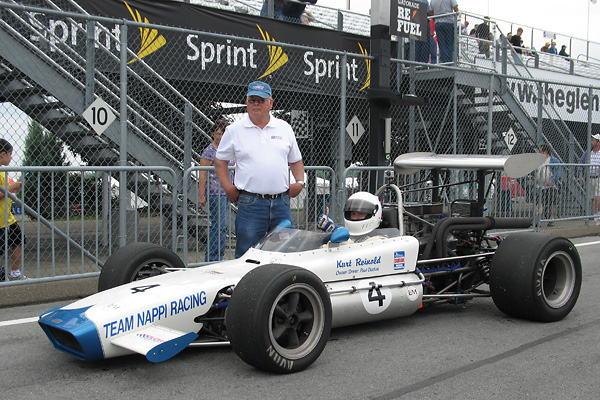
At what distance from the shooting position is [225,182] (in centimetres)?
558

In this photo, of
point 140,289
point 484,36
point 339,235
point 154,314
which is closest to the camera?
point 154,314

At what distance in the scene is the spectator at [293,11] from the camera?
1152 cm

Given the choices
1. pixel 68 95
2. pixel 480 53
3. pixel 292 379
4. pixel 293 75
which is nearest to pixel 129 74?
pixel 68 95

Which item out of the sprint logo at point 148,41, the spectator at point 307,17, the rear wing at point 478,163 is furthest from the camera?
the spectator at point 307,17

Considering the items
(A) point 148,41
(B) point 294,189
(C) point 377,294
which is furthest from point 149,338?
(A) point 148,41

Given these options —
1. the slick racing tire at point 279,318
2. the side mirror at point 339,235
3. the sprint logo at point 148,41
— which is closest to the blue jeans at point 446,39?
the sprint logo at point 148,41

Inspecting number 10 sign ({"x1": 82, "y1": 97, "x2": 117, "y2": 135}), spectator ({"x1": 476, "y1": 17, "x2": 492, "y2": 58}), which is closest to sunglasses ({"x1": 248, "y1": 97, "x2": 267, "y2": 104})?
number 10 sign ({"x1": 82, "y1": 97, "x2": 117, "y2": 135})

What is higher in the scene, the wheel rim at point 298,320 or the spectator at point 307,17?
the spectator at point 307,17

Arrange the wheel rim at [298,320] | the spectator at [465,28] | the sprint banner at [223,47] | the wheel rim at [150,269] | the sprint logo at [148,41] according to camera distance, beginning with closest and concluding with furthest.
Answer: the wheel rim at [298,320] < the wheel rim at [150,269] < the sprint logo at [148,41] < the sprint banner at [223,47] < the spectator at [465,28]

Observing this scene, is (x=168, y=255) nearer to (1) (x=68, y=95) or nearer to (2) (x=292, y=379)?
(2) (x=292, y=379)

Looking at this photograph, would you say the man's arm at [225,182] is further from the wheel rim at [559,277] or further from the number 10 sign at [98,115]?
the wheel rim at [559,277]

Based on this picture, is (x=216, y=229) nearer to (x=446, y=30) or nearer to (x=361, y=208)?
(x=361, y=208)

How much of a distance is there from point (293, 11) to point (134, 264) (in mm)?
7864

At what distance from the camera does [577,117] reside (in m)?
15.7
